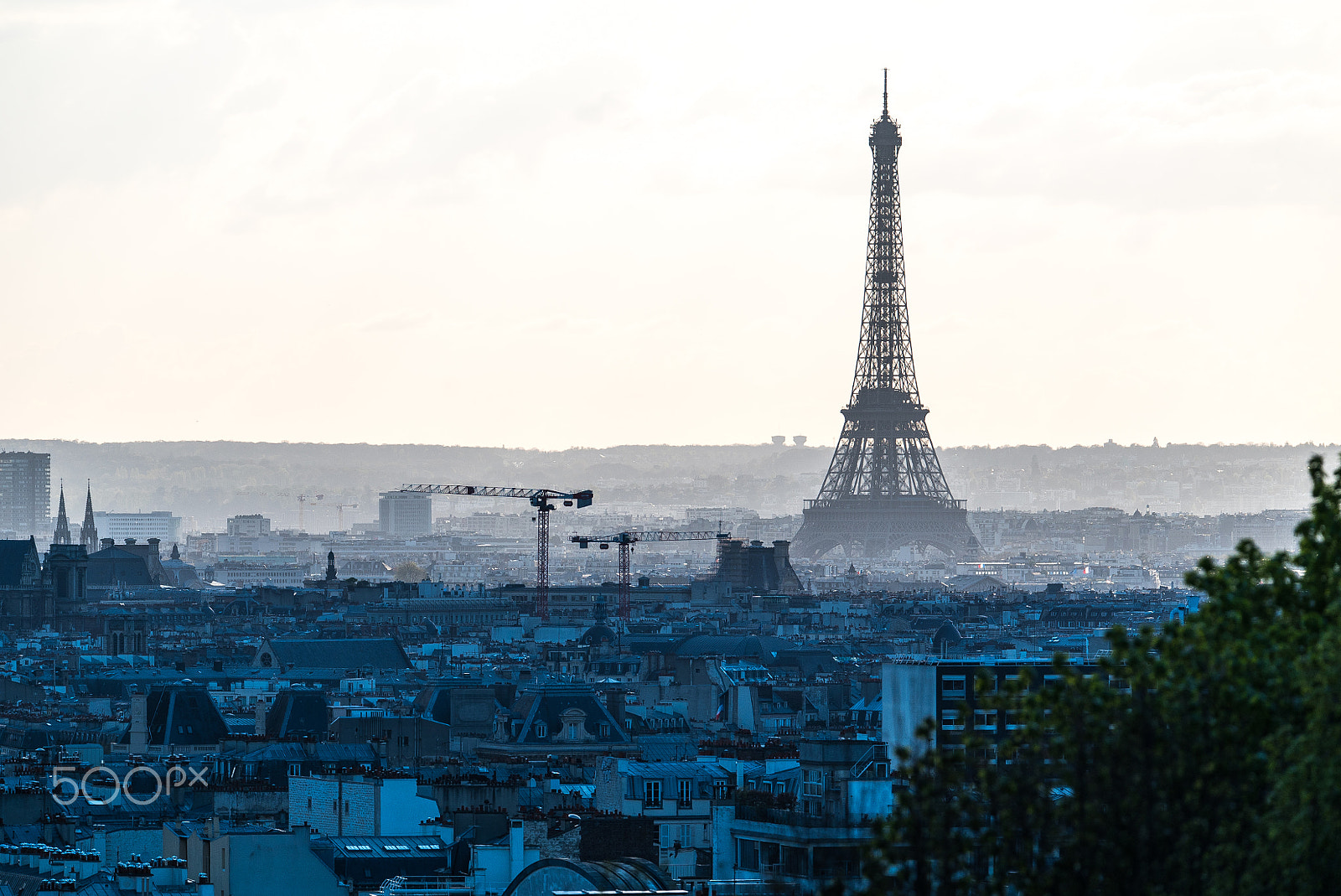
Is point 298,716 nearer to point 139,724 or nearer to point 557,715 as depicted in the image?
point 139,724

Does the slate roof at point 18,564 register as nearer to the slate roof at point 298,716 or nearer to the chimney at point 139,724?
the slate roof at point 298,716

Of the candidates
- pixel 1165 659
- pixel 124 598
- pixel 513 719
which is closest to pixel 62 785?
pixel 513 719

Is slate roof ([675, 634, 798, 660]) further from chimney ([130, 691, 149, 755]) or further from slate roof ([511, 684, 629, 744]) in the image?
slate roof ([511, 684, 629, 744])

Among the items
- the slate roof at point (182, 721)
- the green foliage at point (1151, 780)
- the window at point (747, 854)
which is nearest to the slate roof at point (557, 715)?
the slate roof at point (182, 721)

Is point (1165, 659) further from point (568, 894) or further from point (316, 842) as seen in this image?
point (316, 842)

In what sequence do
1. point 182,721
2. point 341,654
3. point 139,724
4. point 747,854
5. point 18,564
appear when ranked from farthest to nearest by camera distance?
point 18,564 < point 341,654 < point 139,724 < point 182,721 < point 747,854

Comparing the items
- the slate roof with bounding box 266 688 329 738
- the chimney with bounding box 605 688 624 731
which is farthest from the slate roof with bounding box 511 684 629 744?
the slate roof with bounding box 266 688 329 738

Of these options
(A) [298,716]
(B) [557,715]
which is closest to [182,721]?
(A) [298,716]

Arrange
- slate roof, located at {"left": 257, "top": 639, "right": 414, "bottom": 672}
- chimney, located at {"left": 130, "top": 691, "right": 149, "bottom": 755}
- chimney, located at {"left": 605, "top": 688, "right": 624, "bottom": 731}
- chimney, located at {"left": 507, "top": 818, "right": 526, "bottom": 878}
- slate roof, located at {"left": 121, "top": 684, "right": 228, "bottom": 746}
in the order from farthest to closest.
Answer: slate roof, located at {"left": 257, "top": 639, "right": 414, "bottom": 672} → chimney, located at {"left": 605, "top": 688, "right": 624, "bottom": 731} → slate roof, located at {"left": 121, "top": 684, "right": 228, "bottom": 746} → chimney, located at {"left": 130, "top": 691, "right": 149, "bottom": 755} → chimney, located at {"left": 507, "top": 818, "right": 526, "bottom": 878}
